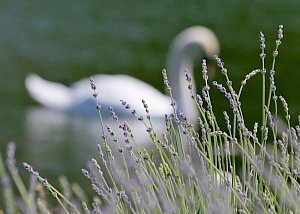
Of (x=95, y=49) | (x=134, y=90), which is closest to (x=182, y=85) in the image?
(x=134, y=90)

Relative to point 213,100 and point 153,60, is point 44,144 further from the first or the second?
point 153,60

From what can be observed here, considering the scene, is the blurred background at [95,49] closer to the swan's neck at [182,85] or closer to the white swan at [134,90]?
the white swan at [134,90]

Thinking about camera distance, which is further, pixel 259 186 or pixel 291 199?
pixel 259 186

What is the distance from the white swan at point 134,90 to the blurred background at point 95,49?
9.8 inches

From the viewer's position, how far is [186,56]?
13.5m

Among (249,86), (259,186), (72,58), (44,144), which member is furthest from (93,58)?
(259,186)

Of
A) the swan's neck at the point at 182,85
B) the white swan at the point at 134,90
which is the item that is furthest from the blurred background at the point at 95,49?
the swan's neck at the point at 182,85

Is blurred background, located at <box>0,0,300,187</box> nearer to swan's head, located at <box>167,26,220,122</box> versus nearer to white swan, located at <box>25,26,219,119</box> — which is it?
white swan, located at <box>25,26,219,119</box>

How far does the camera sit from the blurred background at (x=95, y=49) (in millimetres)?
12055

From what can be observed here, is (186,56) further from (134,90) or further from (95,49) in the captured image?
(95,49)

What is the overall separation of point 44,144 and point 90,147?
0.59 meters

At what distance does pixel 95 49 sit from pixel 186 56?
3.37m

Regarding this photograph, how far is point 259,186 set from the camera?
9.50ft

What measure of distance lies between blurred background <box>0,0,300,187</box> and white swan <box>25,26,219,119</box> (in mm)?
250
